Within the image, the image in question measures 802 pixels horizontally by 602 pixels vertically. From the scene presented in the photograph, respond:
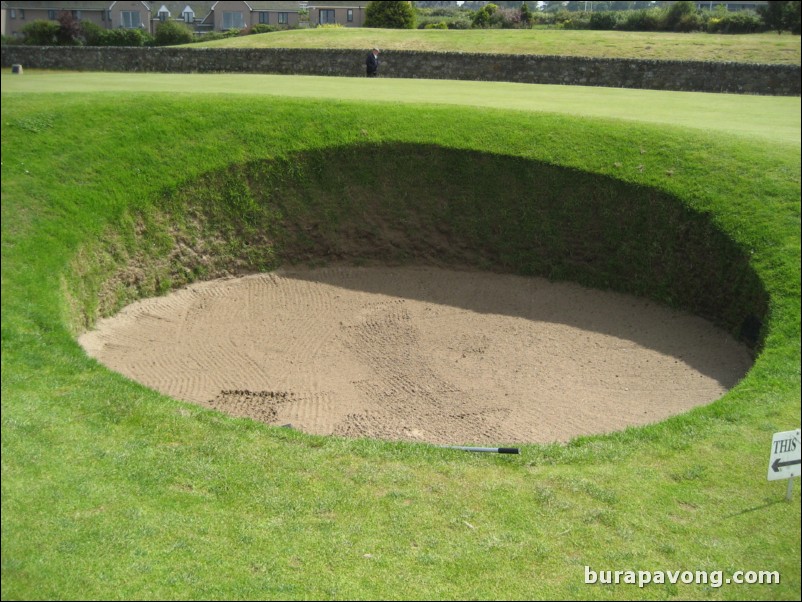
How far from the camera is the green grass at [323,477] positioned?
6.38 m

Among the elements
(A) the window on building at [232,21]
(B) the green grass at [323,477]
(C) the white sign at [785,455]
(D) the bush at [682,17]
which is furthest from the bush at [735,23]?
(A) the window on building at [232,21]

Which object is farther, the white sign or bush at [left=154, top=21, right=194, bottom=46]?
bush at [left=154, top=21, right=194, bottom=46]

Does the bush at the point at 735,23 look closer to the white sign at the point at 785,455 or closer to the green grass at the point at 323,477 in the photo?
the green grass at the point at 323,477

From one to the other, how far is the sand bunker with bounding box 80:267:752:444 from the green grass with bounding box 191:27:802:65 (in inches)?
816

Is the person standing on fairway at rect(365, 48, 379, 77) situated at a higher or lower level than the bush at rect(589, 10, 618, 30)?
lower

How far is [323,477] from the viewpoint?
26.0 feet

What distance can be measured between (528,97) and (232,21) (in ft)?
75.8

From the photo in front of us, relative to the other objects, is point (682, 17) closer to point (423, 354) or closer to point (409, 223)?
point (409, 223)

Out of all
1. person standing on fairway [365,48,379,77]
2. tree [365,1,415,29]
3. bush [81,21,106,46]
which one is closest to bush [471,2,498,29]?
tree [365,1,415,29]

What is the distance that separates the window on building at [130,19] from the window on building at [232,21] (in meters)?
5.06

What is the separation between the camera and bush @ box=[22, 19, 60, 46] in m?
34.0

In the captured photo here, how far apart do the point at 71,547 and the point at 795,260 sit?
336 inches

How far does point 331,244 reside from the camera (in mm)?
16312

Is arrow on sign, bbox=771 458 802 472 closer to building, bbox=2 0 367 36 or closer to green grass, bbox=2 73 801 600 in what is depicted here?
green grass, bbox=2 73 801 600
